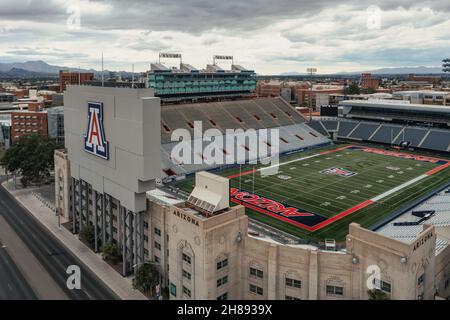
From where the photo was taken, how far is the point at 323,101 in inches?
6447

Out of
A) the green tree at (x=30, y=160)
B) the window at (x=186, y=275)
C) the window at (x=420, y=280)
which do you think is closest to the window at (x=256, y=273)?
the window at (x=186, y=275)

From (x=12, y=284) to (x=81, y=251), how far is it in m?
8.21

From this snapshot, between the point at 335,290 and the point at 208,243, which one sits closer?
the point at 335,290

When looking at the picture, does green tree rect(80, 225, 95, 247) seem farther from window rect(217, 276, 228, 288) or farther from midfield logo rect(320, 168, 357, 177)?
midfield logo rect(320, 168, 357, 177)

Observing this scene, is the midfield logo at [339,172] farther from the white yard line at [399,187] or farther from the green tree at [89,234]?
the green tree at [89,234]

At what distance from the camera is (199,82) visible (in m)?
103

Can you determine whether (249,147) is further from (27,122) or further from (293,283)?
(293,283)

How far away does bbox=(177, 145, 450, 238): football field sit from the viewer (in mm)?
50031

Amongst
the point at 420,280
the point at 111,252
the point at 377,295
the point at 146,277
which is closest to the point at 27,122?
the point at 111,252

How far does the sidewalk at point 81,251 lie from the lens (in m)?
36.6

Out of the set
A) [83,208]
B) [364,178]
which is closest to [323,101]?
[364,178]

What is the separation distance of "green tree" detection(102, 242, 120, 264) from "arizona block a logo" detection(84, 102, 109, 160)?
355 inches

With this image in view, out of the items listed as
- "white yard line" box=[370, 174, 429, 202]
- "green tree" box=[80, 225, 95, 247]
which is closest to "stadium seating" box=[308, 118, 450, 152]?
"white yard line" box=[370, 174, 429, 202]

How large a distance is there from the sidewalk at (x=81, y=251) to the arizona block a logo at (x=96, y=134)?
36.3ft
